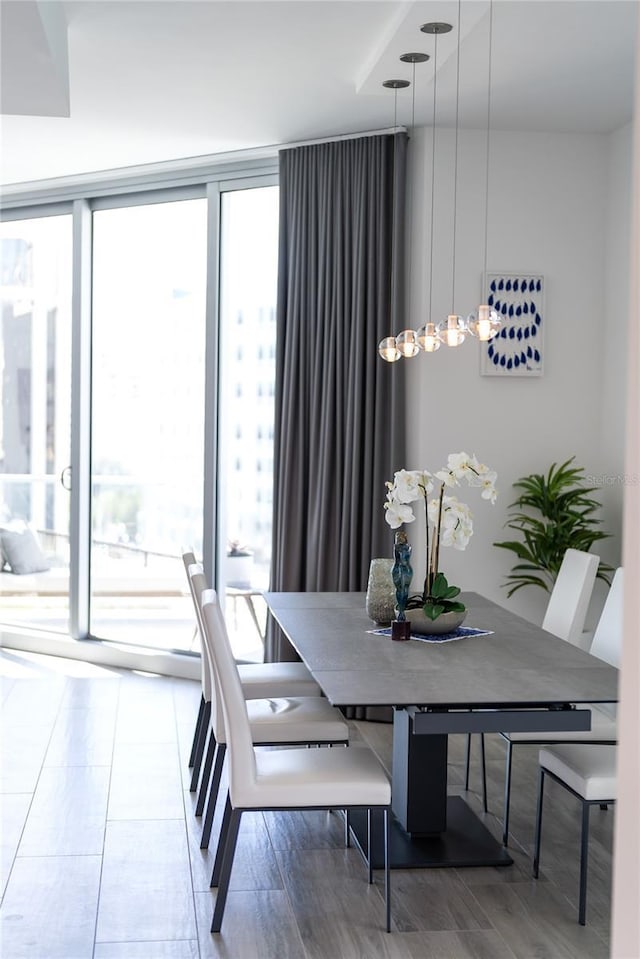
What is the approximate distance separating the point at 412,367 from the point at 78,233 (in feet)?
8.37

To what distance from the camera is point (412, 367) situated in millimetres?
5391

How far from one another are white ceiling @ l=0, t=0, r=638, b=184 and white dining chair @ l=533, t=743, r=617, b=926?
2507mm

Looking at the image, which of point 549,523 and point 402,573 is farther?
point 549,523

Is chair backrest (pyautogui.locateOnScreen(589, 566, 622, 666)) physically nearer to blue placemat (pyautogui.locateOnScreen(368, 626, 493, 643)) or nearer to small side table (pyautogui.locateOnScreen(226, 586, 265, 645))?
blue placemat (pyautogui.locateOnScreen(368, 626, 493, 643))

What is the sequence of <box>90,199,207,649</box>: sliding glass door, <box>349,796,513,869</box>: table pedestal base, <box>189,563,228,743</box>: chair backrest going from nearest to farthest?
<box>189,563,228,743</box>: chair backrest → <box>349,796,513,869</box>: table pedestal base → <box>90,199,207,649</box>: sliding glass door

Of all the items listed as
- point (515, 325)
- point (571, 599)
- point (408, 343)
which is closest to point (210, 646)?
point (408, 343)

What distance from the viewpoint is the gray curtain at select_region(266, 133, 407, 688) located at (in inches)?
212

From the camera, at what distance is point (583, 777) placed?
118 inches

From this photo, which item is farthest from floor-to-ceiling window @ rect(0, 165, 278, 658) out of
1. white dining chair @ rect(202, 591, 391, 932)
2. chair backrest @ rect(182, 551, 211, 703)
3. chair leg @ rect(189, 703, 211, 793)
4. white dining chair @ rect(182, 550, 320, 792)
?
white dining chair @ rect(202, 591, 391, 932)

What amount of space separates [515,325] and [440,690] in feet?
9.76

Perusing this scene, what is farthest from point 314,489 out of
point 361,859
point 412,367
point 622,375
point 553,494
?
point 361,859

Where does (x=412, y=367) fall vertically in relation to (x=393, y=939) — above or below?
above

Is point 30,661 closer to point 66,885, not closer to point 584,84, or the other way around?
point 66,885

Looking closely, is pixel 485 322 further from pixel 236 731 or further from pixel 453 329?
pixel 236 731
